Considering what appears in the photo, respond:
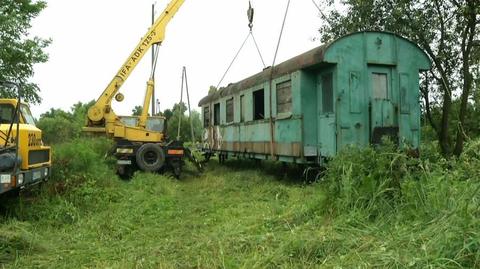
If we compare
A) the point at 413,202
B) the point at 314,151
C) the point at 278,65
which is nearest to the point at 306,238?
the point at 413,202

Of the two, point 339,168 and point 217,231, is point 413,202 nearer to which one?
point 339,168

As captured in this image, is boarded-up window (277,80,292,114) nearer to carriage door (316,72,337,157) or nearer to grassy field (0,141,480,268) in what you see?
carriage door (316,72,337,157)

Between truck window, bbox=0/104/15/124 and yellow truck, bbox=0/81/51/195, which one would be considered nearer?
yellow truck, bbox=0/81/51/195

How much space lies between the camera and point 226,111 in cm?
1784

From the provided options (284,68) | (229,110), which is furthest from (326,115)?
(229,110)

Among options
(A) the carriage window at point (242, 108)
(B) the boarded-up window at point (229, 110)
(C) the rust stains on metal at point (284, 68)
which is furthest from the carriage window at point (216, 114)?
(A) the carriage window at point (242, 108)

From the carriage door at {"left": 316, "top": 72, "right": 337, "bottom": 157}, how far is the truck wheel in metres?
5.21

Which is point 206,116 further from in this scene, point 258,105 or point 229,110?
point 258,105

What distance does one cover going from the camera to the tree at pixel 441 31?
14555 mm

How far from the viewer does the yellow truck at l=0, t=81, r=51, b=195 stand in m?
7.11

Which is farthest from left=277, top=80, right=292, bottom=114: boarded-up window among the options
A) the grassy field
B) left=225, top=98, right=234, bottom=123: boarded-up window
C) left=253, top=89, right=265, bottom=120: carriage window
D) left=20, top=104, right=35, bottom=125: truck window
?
left=20, top=104, right=35, bottom=125: truck window

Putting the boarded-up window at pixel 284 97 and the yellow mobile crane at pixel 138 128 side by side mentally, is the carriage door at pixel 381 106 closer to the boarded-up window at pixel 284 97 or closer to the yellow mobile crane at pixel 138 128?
the boarded-up window at pixel 284 97

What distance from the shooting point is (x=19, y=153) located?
26.5 feet

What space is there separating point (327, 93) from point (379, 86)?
1096 mm
